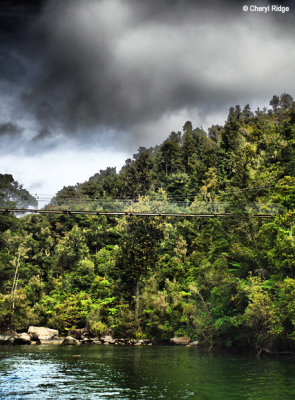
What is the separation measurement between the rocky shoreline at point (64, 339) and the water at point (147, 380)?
10862 millimetres

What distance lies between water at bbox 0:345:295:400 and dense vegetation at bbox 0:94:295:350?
→ 343cm

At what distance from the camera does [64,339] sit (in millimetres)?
23547

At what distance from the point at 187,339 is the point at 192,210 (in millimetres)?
10680

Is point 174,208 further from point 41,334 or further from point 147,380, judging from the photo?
point 41,334

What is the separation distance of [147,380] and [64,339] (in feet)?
53.8

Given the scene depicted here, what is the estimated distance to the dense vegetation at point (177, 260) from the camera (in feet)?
49.4

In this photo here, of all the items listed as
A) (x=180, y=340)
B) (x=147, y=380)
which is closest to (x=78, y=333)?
(x=180, y=340)

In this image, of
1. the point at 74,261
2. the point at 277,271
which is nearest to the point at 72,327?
the point at 74,261

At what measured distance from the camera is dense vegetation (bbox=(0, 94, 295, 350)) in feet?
49.4

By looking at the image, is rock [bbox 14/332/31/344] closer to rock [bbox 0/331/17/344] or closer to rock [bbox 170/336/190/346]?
rock [bbox 0/331/17/344]

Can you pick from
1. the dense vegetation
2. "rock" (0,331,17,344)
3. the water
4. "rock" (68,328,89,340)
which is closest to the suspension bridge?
the dense vegetation

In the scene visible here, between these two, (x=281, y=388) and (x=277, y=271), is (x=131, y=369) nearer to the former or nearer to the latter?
(x=281, y=388)

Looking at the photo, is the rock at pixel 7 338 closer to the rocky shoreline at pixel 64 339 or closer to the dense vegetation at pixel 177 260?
the rocky shoreline at pixel 64 339

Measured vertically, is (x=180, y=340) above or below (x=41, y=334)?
below
